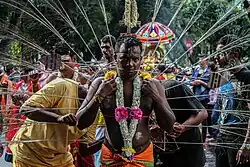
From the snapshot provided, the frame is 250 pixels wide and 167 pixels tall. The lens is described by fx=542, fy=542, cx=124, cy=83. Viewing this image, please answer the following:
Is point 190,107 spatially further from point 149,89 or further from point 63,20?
point 63,20

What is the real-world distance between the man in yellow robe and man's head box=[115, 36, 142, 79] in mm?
699

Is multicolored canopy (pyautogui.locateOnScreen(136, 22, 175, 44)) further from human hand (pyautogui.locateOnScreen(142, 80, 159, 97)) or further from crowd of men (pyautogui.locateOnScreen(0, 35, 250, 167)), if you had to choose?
human hand (pyautogui.locateOnScreen(142, 80, 159, 97))

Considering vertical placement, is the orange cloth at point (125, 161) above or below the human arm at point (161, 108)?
below

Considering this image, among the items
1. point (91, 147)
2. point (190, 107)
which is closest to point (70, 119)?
point (91, 147)

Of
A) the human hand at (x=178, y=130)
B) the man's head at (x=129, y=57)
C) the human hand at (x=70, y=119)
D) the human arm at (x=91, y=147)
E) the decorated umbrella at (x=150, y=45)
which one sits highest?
the decorated umbrella at (x=150, y=45)

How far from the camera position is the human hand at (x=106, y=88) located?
3723 millimetres

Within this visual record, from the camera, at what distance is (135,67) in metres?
3.78

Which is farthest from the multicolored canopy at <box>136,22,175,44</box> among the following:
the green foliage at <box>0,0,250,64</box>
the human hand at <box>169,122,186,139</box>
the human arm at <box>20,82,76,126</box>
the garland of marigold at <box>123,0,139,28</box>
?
the human arm at <box>20,82,76,126</box>

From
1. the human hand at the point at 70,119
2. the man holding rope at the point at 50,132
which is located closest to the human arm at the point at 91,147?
the man holding rope at the point at 50,132

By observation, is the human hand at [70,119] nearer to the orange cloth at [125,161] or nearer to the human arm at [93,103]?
the human arm at [93,103]

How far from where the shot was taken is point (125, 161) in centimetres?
374

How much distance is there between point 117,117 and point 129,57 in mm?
424

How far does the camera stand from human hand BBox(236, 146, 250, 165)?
504 centimetres

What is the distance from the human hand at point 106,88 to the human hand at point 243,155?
5.82 feet
